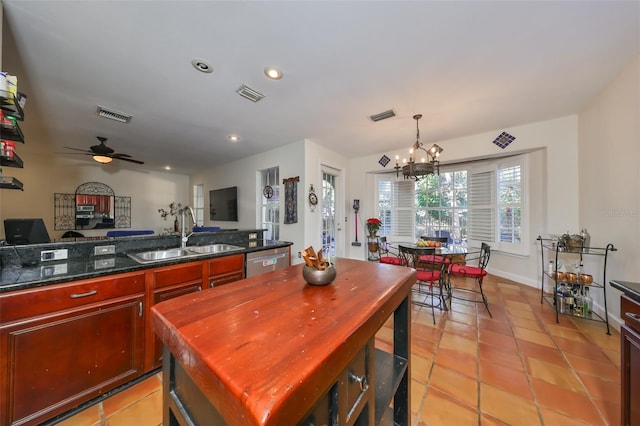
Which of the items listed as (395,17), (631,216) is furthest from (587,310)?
(395,17)

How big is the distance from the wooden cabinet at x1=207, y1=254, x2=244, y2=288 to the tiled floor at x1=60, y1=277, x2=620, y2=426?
2.73 ft

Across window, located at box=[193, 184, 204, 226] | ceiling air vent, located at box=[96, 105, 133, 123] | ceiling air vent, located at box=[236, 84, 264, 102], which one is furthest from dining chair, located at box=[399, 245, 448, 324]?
window, located at box=[193, 184, 204, 226]

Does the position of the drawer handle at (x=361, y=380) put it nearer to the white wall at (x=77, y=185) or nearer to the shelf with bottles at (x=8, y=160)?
the shelf with bottles at (x=8, y=160)

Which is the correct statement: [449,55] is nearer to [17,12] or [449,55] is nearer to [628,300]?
[628,300]

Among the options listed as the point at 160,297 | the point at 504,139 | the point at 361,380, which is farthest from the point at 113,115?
the point at 504,139

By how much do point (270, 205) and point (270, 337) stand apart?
4.33 m

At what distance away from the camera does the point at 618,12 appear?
5.20ft

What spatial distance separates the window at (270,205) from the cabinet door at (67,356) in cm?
307

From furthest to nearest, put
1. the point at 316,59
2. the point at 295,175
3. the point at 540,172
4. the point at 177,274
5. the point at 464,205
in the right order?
the point at 464,205 → the point at 295,175 → the point at 540,172 → the point at 316,59 → the point at 177,274

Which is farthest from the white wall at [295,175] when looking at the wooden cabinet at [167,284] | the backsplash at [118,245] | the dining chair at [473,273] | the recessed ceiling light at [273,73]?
the dining chair at [473,273]

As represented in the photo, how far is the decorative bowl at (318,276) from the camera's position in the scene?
108 centimetres

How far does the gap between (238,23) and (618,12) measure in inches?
107

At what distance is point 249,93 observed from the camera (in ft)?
8.25

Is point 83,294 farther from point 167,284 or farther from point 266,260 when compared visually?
point 266,260
